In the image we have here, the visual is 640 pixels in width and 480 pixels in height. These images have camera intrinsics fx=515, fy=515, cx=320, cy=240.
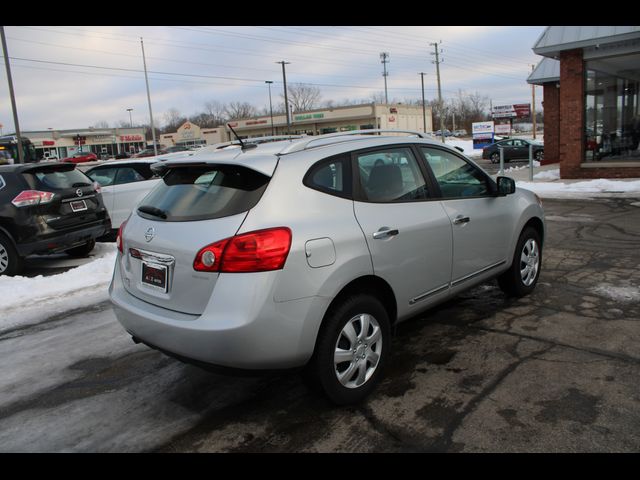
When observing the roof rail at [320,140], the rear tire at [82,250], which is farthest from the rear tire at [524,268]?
the rear tire at [82,250]

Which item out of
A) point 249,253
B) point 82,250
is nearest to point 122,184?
point 82,250

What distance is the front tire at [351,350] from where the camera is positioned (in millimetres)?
3090

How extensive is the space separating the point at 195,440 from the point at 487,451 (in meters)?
1.66

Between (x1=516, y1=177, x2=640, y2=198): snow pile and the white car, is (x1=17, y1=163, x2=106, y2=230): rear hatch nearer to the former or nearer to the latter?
the white car

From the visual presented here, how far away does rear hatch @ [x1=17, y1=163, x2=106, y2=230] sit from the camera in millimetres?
7457

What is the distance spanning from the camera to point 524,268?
17.1 feet

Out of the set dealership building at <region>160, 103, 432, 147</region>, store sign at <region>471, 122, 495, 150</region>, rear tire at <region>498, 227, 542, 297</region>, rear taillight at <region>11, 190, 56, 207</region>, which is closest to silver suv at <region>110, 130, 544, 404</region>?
rear tire at <region>498, 227, 542, 297</region>

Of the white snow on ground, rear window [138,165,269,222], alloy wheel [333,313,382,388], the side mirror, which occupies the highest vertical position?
rear window [138,165,269,222]

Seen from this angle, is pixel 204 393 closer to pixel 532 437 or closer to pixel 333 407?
pixel 333 407

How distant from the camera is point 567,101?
52.2 feet

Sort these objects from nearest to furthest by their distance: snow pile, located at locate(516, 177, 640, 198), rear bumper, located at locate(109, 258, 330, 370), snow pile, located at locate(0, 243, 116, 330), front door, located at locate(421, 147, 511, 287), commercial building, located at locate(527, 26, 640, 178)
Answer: rear bumper, located at locate(109, 258, 330, 370) → front door, located at locate(421, 147, 511, 287) → snow pile, located at locate(0, 243, 116, 330) → snow pile, located at locate(516, 177, 640, 198) → commercial building, located at locate(527, 26, 640, 178)

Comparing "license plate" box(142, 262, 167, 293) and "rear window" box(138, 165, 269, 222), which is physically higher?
"rear window" box(138, 165, 269, 222)

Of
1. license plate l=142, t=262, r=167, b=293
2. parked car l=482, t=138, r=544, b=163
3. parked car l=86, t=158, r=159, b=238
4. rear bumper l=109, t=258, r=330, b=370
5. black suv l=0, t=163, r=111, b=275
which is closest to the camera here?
rear bumper l=109, t=258, r=330, b=370

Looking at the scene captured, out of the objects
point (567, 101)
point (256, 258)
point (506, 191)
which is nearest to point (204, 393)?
point (256, 258)
